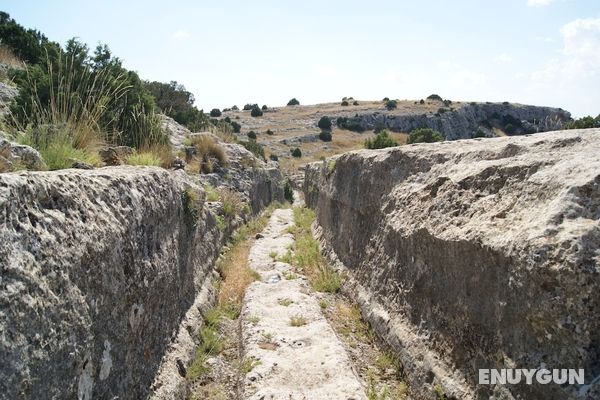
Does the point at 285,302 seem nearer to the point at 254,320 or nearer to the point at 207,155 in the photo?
the point at 254,320

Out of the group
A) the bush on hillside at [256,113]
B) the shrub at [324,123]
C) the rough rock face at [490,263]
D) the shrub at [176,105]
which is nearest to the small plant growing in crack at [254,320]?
the rough rock face at [490,263]

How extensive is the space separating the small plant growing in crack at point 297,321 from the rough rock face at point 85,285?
1862mm

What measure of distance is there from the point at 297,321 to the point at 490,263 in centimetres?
398

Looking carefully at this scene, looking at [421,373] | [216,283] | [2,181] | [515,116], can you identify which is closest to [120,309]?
[2,181]

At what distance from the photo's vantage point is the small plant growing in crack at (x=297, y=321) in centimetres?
770

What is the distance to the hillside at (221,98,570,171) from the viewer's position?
57.1 m

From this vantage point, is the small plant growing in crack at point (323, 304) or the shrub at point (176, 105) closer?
the small plant growing in crack at point (323, 304)

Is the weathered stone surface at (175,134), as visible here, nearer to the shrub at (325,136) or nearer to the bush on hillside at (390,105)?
the shrub at (325,136)

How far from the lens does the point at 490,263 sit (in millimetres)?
4707

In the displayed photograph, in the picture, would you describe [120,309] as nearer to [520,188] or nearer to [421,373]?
[421,373]

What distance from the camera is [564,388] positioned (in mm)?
3535

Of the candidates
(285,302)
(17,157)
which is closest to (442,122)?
(285,302)

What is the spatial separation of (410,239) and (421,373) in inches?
81.9

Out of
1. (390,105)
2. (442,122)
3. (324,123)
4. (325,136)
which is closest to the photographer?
(325,136)
